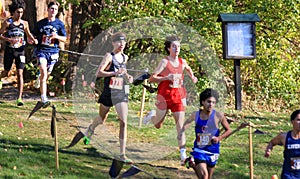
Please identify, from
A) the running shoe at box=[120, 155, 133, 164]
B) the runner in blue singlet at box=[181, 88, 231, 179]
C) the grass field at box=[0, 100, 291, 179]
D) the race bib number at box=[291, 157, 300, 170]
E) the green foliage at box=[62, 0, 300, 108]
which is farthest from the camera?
the green foliage at box=[62, 0, 300, 108]

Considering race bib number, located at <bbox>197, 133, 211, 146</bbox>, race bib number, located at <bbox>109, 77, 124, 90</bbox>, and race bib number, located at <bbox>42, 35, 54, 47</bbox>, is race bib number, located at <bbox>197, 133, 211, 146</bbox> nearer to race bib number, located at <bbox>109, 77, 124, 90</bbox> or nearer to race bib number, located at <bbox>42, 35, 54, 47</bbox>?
race bib number, located at <bbox>109, 77, 124, 90</bbox>

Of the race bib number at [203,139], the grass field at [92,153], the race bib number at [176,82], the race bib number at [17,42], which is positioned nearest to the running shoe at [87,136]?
the grass field at [92,153]

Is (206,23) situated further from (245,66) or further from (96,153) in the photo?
(96,153)

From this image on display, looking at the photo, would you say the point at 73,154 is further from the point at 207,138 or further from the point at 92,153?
the point at 207,138

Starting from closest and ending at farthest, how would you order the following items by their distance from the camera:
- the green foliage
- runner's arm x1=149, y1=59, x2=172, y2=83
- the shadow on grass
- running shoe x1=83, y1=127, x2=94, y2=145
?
the shadow on grass, runner's arm x1=149, y1=59, x2=172, y2=83, running shoe x1=83, y1=127, x2=94, y2=145, the green foliage

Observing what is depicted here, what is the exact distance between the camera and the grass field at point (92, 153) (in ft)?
26.5

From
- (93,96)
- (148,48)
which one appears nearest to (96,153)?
(93,96)

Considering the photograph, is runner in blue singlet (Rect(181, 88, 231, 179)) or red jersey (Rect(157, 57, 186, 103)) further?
red jersey (Rect(157, 57, 186, 103))

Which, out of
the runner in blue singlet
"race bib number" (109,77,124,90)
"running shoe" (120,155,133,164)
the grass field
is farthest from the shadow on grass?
the runner in blue singlet

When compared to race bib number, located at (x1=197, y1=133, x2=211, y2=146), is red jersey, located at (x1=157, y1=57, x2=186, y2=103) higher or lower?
higher

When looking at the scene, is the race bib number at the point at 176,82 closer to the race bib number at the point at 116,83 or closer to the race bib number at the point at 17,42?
the race bib number at the point at 116,83

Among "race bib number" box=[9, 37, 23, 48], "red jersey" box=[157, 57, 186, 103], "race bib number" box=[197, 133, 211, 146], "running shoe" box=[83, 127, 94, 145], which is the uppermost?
"race bib number" box=[9, 37, 23, 48]

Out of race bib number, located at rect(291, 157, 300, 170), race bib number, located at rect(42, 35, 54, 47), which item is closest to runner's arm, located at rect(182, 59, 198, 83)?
race bib number, located at rect(291, 157, 300, 170)

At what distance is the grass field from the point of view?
808 cm
